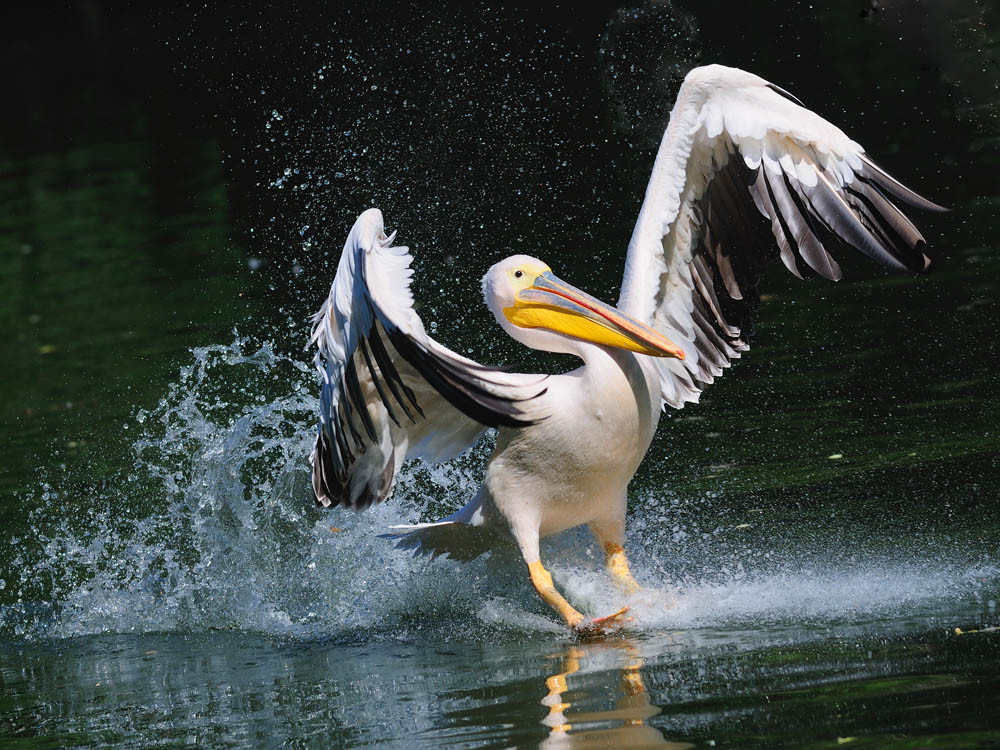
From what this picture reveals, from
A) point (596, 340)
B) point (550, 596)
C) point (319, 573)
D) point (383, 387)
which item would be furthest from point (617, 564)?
point (319, 573)

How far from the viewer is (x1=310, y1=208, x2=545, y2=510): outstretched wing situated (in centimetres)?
526

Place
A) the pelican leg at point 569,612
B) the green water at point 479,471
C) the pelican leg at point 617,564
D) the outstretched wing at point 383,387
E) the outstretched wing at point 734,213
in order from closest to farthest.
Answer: the green water at point 479,471 → the outstretched wing at point 383,387 → the pelican leg at point 569,612 → the outstretched wing at point 734,213 → the pelican leg at point 617,564

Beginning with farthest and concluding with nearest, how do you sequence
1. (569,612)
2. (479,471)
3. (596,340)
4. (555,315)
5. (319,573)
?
(479,471)
(319,573)
(555,315)
(596,340)
(569,612)

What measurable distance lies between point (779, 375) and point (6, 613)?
14.1 feet

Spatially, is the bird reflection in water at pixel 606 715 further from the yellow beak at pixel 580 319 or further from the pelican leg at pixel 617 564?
the yellow beak at pixel 580 319

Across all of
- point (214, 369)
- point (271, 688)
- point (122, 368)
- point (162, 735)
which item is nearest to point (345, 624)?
point (271, 688)

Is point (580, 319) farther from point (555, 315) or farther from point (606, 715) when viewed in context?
point (606, 715)

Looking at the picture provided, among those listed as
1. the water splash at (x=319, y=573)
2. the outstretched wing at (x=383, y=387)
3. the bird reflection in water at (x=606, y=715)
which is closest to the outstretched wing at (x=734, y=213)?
the outstretched wing at (x=383, y=387)

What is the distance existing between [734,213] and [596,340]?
0.97 m

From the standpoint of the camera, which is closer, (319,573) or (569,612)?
(569,612)

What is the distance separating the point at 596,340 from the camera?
5.79 m

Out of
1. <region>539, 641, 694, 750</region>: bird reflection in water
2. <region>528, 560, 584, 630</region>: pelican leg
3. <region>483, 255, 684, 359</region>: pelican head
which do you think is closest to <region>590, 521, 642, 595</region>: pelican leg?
<region>528, 560, 584, 630</region>: pelican leg

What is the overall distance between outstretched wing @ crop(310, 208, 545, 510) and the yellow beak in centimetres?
27

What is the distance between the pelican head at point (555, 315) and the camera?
5730mm
